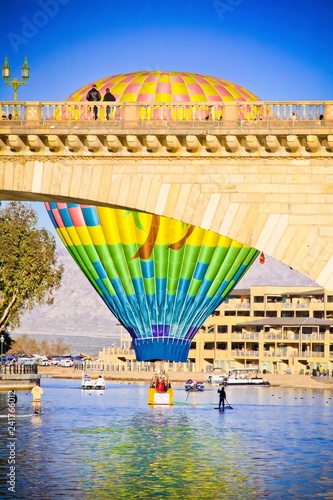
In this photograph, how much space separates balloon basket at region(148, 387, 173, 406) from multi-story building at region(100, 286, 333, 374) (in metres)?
55.2

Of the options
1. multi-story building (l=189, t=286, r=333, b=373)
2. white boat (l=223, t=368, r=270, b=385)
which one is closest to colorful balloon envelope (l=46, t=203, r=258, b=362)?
white boat (l=223, t=368, r=270, b=385)

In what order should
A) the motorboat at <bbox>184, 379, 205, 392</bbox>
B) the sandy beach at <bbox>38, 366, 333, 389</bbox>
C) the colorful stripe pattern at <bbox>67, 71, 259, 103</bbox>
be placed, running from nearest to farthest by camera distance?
the colorful stripe pattern at <bbox>67, 71, 259, 103</bbox>, the motorboat at <bbox>184, 379, 205, 392</bbox>, the sandy beach at <bbox>38, 366, 333, 389</bbox>

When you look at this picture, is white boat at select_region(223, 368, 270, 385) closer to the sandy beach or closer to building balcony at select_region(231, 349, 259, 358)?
the sandy beach

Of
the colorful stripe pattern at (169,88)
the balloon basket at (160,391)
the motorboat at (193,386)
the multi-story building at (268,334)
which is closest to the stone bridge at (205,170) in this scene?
the colorful stripe pattern at (169,88)

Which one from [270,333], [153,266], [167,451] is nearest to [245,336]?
[270,333]

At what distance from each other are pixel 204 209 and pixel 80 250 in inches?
1491

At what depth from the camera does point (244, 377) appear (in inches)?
4929

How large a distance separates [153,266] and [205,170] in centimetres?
3732

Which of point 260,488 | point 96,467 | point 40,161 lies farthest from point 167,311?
point 40,161

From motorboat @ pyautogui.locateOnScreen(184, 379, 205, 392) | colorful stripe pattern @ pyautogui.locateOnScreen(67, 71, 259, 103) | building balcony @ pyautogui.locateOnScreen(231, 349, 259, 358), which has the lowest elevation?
motorboat @ pyautogui.locateOnScreen(184, 379, 205, 392)

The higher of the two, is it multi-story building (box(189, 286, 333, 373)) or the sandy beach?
multi-story building (box(189, 286, 333, 373))

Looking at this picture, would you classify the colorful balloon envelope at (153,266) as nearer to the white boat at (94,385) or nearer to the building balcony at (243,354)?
the white boat at (94,385)

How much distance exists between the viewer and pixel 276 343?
13950 centimetres

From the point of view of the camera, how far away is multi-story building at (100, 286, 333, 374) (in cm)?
13688
